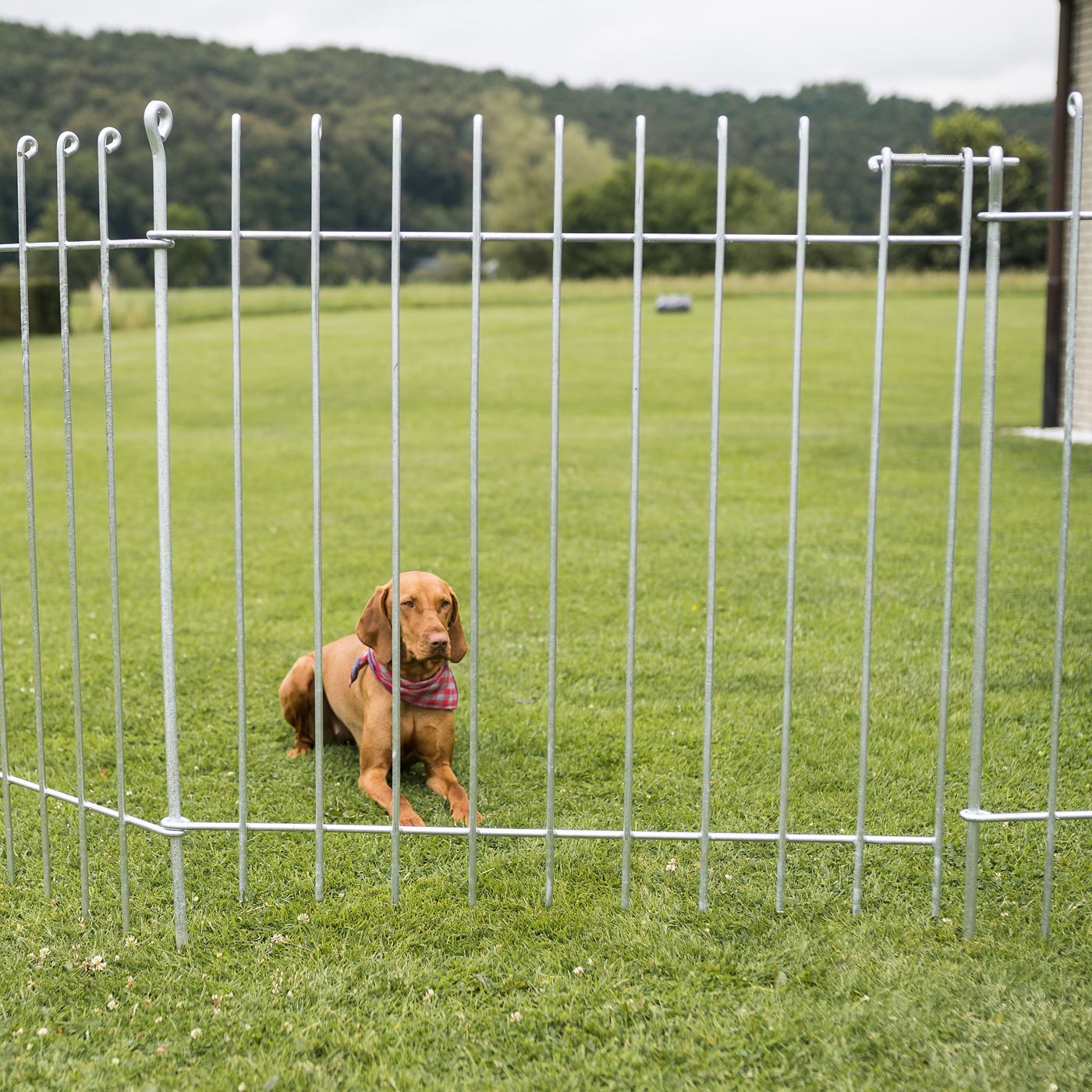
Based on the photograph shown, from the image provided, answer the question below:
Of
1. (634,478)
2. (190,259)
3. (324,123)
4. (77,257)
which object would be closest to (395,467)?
(634,478)

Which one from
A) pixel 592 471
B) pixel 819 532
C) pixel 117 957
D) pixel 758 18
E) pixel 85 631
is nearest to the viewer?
pixel 117 957

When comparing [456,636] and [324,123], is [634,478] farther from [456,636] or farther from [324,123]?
[324,123]

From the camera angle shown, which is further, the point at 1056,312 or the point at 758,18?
the point at 758,18

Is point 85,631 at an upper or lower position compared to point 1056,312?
Result: lower

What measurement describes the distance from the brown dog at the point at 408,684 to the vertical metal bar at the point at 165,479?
87cm

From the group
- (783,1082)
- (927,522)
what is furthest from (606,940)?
(927,522)

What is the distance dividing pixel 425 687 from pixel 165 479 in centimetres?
134

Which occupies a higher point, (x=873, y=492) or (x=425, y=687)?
(x=873, y=492)

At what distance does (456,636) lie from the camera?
15.0 feet

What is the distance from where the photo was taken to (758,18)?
5097 centimetres

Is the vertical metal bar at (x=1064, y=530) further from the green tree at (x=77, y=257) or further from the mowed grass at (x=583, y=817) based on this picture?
the green tree at (x=77, y=257)

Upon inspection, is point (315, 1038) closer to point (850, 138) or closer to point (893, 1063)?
point (893, 1063)

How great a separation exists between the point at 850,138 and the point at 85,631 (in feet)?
148

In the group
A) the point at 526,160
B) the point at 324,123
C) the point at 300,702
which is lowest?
the point at 300,702
